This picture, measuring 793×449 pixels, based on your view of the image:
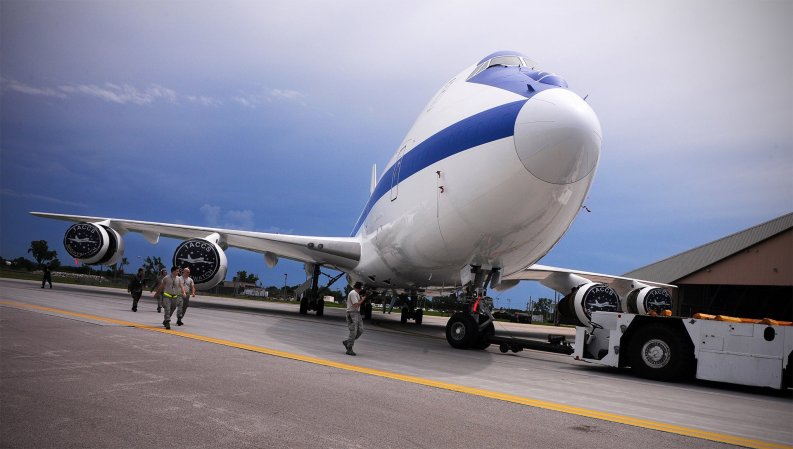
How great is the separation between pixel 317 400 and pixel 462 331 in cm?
647

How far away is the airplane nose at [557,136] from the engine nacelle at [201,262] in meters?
11.5

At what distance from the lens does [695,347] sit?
925 centimetres

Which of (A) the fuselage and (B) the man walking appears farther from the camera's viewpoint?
(B) the man walking

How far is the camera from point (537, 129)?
7.78 meters

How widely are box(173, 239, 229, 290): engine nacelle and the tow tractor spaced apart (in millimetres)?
10942

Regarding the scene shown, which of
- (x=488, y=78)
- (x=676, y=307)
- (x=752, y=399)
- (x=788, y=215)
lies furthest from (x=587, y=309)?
(x=788, y=215)

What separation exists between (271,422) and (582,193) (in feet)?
21.2

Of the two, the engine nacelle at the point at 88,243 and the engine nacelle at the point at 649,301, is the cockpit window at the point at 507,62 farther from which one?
the engine nacelle at the point at 88,243

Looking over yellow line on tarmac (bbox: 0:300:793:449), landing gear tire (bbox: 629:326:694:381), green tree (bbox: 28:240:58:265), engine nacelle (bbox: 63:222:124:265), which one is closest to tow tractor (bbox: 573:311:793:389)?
landing gear tire (bbox: 629:326:694:381)

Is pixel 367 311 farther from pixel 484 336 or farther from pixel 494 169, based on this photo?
pixel 494 169

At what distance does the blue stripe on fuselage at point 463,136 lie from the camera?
823cm

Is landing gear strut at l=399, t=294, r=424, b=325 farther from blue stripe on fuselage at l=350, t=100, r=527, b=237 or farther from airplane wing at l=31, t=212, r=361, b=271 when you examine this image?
blue stripe on fuselage at l=350, t=100, r=527, b=237

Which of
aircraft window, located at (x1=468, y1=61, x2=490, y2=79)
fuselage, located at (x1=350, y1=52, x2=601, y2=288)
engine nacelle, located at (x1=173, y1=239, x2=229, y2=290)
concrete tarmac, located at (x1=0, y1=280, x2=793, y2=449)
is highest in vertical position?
aircraft window, located at (x1=468, y1=61, x2=490, y2=79)

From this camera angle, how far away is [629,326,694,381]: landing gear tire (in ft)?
30.3
